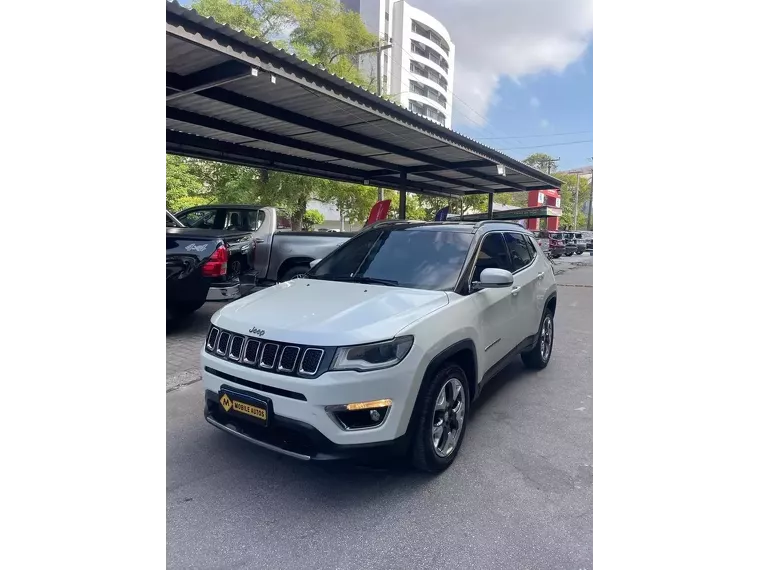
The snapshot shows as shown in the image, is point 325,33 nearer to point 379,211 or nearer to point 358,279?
point 379,211

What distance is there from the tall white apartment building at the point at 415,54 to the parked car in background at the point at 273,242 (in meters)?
54.8

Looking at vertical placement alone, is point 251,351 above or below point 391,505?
above

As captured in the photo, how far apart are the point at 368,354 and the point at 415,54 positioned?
72.1 metres

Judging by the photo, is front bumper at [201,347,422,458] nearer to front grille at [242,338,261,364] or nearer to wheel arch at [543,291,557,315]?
front grille at [242,338,261,364]

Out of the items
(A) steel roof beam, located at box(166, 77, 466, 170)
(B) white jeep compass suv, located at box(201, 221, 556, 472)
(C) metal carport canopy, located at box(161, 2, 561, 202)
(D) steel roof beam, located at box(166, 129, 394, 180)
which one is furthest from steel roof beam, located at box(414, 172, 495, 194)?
(B) white jeep compass suv, located at box(201, 221, 556, 472)

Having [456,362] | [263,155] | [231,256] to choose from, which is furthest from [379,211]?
[456,362]

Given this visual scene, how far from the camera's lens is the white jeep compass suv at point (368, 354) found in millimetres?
2652

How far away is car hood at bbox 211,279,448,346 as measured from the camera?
275cm

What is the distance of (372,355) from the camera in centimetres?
272

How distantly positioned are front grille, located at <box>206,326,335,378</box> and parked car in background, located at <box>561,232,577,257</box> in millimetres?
29891

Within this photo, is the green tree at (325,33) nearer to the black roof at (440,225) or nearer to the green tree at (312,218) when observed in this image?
the green tree at (312,218)
